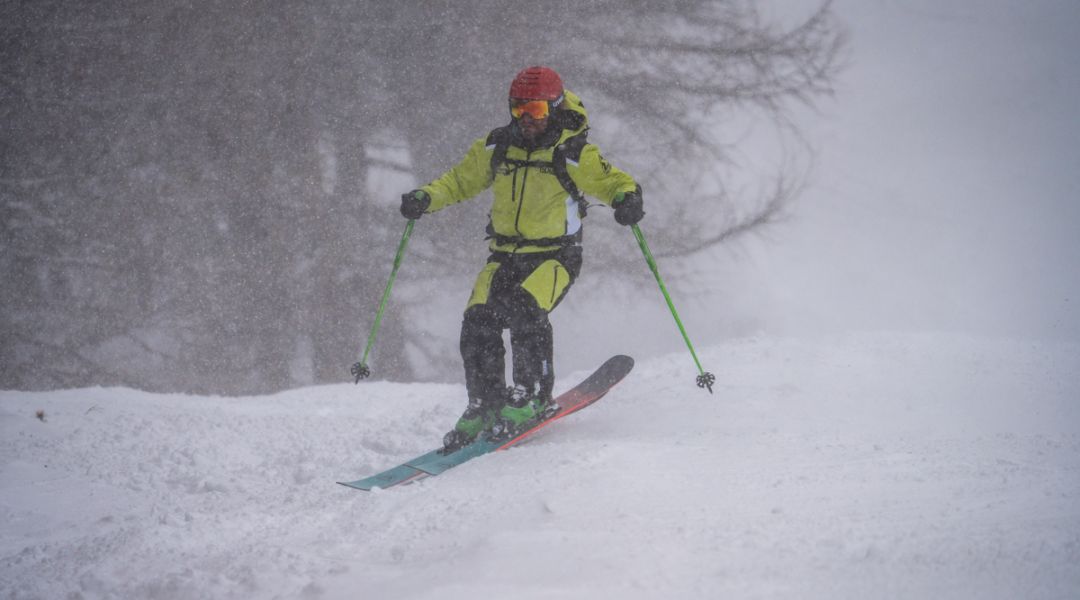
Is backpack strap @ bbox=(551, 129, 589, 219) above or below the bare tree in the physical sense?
below

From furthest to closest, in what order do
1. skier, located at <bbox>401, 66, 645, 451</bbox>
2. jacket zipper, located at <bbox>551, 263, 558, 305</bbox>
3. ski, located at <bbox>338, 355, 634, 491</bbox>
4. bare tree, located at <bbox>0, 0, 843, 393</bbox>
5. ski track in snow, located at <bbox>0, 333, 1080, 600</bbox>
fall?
1. bare tree, located at <bbox>0, 0, 843, 393</bbox>
2. jacket zipper, located at <bbox>551, 263, 558, 305</bbox>
3. skier, located at <bbox>401, 66, 645, 451</bbox>
4. ski, located at <bbox>338, 355, 634, 491</bbox>
5. ski track in snow, located at <bbox>0, 333, 1080, 600</bbox>

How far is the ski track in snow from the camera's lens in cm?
228

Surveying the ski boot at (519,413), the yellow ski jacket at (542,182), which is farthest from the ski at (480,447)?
the yellow ski jacket at (542,182)

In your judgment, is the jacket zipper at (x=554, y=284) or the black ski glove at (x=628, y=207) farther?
the jacket zipper at (x=554, y=284)

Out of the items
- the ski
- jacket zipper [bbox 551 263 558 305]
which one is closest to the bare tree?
the ski

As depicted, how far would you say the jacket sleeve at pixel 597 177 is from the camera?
4.52 metres

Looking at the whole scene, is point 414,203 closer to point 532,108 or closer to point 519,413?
point 532,108

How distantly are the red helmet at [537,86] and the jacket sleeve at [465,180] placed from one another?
459mm

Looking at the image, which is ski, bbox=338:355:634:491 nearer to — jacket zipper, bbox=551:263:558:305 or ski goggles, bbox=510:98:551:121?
jacket zipper, bbox=551:263:558:305

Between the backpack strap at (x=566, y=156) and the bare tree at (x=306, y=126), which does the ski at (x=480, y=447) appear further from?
the bare tree at (x=306, y=126)

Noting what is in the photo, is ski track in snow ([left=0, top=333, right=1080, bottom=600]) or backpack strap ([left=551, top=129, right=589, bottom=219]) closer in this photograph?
ski track in snow ([left=0, top=333, right=1080, bottom=600])

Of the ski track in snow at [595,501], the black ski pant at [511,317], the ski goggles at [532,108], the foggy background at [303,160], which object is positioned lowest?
the ski track in snow at [595,501]

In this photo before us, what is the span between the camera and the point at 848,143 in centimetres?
1616

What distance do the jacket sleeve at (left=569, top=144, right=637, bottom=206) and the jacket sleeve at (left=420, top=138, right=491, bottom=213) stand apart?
0.57m
